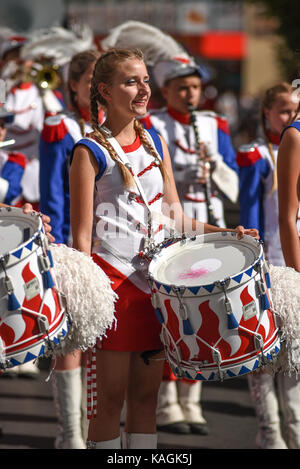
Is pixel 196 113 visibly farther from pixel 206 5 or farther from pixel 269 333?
pixel 206 5

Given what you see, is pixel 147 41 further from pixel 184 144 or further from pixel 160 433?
pixel 160 433

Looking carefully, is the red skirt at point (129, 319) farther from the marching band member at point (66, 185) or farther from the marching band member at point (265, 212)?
the marching band member at point (265, 212)

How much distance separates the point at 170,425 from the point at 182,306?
2319 millimetres

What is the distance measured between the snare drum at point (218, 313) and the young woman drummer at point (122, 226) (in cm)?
21

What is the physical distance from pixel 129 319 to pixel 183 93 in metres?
2.37

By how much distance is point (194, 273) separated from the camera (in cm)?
330

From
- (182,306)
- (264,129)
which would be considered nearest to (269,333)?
(182,306)

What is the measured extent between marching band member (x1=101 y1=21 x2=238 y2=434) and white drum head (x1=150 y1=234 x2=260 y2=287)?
1.83 meters

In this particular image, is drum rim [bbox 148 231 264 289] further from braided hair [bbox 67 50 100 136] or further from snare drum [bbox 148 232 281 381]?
braided hair [bbox 67 50 100 136]

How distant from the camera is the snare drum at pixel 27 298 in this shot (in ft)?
10.1

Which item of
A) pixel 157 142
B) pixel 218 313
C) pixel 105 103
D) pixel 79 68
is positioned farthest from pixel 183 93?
pixel 218 313

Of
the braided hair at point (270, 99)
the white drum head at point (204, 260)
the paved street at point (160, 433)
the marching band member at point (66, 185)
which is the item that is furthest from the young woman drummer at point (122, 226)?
the paved street at point (160, 433)

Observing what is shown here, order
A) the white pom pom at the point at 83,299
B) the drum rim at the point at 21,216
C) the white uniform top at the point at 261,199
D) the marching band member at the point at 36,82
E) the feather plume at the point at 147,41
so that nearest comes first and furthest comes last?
the drum rim at the point at 21,216
the white pom pom at the point at 83,299
the white uniform top at the point at 261,199
the feather plume at the point at 147,41
the marching band member at the point at 36,82

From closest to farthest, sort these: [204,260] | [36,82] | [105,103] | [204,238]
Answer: [204,260] < [204,238] < [105,103] < [36,82]
